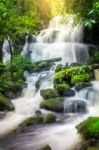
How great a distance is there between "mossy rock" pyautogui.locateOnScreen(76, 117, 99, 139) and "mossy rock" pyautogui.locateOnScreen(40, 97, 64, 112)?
3.33 m

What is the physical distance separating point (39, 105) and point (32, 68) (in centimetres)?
545

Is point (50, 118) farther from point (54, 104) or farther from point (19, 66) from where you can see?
point (19, 66)

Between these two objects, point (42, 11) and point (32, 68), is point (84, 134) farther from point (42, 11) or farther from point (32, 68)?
point (42, 11)

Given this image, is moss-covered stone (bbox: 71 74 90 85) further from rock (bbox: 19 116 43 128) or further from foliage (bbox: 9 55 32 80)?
rock (bbox: 19 116 43 128)

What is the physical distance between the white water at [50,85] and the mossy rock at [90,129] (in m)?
0.28

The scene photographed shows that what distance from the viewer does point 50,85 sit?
1608 cm

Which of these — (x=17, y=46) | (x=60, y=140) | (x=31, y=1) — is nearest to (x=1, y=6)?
(x=60, y=140)

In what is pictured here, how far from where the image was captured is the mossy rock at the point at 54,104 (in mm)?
12741

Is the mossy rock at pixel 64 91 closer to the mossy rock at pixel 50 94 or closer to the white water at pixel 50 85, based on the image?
the mossy rock at pixel 50 94

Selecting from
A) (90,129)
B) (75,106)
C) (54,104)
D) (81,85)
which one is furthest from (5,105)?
(90,129)

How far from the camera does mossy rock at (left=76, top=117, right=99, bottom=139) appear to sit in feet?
28.4

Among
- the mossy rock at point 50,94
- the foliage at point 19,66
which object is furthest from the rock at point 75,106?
the foliage at point 19,66

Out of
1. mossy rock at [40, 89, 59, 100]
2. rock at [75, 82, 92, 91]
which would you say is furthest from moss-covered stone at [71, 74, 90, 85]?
mossy rock at [40, 89, 59, 100]

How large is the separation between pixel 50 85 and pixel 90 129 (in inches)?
291
